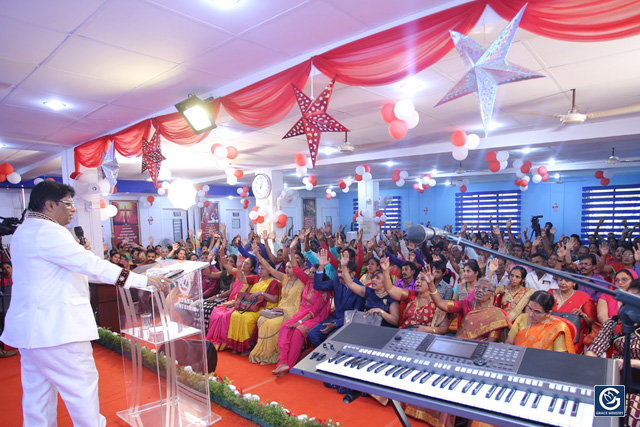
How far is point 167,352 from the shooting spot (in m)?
2.46

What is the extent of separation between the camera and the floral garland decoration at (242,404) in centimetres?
244

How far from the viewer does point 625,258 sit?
4523 mm

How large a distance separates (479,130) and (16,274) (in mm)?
6113

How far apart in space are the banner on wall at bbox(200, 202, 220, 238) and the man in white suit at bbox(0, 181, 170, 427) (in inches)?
470

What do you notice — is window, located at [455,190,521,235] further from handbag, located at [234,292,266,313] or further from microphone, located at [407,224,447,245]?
microphone, located at [407,224,447,245]

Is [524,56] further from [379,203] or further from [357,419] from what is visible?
[379,203]

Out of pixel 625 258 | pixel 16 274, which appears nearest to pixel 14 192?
pixel 16 274

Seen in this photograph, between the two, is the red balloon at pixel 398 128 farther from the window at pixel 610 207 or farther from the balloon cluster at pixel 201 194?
the window at pixel 610 207

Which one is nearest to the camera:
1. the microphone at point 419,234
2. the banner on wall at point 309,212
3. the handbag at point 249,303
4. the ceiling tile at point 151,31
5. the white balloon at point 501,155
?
the microphone at point 419,234

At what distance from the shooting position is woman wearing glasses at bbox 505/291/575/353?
2.44 meters

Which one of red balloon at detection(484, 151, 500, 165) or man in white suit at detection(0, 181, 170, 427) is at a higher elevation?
red balloon at detection(484, 151, 500, 165)

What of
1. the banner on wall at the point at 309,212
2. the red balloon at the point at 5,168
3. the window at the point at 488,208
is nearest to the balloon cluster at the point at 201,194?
the red balloon at the point at 5,168

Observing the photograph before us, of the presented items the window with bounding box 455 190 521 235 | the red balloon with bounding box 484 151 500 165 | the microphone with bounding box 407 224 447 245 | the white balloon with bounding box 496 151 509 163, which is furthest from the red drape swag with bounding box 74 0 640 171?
the window with bounding box 455 190 521 235

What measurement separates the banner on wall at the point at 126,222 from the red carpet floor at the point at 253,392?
8162mm
